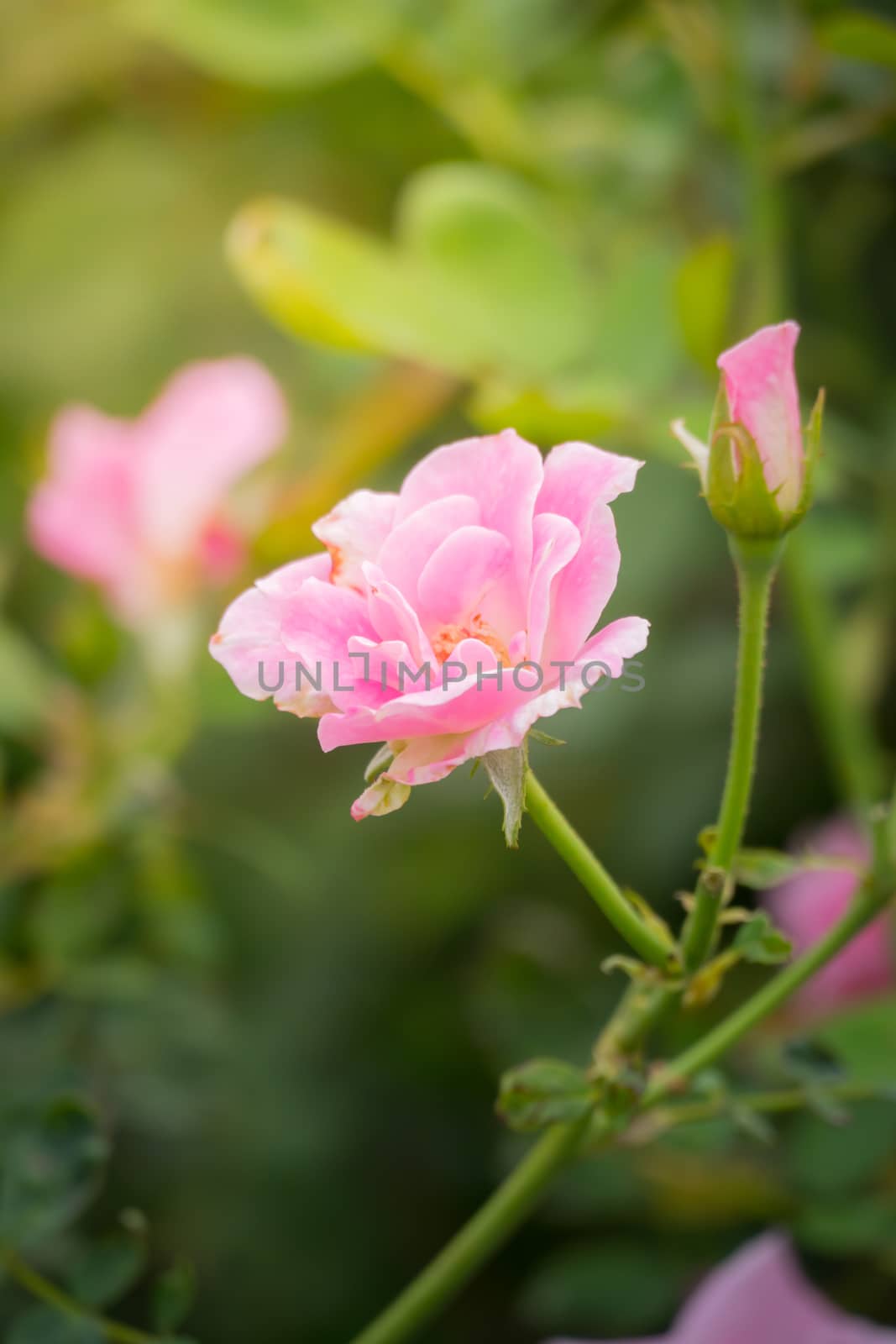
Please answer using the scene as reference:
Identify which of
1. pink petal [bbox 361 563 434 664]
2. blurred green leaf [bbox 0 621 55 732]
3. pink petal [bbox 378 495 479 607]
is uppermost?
blurred green leaf [bbox 0 621 55 732]

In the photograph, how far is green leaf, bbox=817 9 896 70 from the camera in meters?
0.51

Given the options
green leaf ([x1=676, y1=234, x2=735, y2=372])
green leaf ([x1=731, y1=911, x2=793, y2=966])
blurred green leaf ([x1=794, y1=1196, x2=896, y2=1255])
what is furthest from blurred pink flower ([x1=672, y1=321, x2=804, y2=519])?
blurred green leaf ([x1=794, y1=1196, x2=896, y2=1255])

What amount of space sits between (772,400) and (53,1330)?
355 mm

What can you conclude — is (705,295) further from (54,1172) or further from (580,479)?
(54,1172)

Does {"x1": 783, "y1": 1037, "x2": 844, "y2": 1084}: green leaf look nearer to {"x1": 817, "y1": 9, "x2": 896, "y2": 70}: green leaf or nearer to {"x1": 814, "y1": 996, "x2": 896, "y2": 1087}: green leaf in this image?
{"x1": 814, "y1": 996, "x2": 896, "y2": 1087}: green leaf

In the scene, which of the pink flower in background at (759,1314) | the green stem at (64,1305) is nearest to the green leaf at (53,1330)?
the green stem at (64,1305)

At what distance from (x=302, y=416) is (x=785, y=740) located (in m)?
0.43

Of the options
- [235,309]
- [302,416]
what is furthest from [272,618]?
[235,309]

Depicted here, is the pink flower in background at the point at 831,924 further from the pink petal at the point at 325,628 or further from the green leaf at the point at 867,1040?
the pink petal at the point at 325,628

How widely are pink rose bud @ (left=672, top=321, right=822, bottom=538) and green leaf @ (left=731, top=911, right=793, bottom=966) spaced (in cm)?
10

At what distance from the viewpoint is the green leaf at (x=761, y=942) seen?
333 mm

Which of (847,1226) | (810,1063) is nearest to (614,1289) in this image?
(847,1226)

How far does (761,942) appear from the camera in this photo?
0.33 m

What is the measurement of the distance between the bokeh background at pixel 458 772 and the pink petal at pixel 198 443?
0.06 metres
